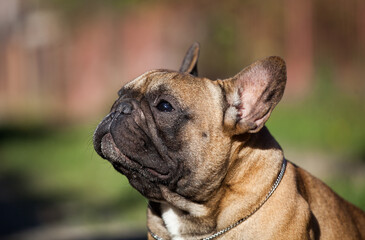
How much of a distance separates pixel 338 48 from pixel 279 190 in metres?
8.22

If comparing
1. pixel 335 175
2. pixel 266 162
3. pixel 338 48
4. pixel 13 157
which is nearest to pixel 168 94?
pixel 266 162

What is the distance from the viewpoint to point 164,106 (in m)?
3.37

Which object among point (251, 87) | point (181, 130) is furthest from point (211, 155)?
point (251, 87)

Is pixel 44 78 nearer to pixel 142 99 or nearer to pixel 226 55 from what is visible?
pixel 226 55

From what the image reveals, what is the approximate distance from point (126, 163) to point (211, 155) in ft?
1.49

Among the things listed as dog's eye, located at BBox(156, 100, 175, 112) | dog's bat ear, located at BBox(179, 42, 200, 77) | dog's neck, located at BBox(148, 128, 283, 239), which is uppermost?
dog's bat ear, located at BBox(179, 42, 200, 77)

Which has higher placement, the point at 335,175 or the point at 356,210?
the point at 356,210

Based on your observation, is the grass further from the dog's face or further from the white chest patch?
the dog's face

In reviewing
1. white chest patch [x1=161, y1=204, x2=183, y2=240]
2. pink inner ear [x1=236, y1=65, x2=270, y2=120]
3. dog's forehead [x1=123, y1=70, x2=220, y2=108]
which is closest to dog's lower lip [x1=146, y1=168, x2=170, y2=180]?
white chest patch [x1=161, y1=204, x2=183, y2=240]

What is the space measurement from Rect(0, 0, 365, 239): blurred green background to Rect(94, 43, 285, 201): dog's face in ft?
8.00

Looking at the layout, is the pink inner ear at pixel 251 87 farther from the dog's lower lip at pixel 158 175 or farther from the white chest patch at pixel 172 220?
the white chest patch at pixel 172 220

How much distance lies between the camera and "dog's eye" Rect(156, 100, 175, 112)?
3.36 metres

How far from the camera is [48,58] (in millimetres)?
14758

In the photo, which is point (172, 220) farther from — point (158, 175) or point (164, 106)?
point (164, 106)
